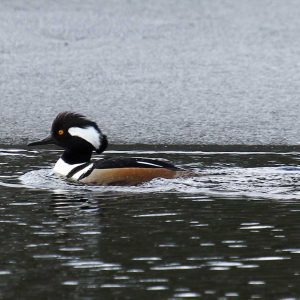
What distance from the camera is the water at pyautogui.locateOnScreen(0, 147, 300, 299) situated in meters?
5.50

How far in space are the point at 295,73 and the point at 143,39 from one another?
2.43 meters

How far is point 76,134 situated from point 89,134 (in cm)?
16

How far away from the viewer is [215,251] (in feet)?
20.7

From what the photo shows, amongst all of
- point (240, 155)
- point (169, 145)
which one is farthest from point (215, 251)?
point (169, 145)

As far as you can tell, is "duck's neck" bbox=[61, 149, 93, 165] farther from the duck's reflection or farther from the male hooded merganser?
the duck's reflection

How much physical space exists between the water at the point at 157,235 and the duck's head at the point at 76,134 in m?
0.47

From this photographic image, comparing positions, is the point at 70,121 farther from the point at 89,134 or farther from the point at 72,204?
the point at 72,204

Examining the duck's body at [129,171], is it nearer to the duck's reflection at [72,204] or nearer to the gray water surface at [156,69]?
the duck's reflection at [72,204]

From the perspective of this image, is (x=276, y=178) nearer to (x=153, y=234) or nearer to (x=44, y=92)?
(x=153, y=234)

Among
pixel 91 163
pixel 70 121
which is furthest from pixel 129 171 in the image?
pixel 70 121

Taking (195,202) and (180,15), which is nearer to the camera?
(195,202)

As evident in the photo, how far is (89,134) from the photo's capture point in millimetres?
10359

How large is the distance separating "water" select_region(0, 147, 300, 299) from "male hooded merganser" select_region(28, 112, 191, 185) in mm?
180

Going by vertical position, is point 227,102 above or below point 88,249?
above
